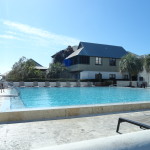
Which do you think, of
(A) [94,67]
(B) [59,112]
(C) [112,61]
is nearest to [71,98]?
(B) [59,112]

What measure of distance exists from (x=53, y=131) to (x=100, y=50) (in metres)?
34.6

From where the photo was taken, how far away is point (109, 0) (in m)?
15.9

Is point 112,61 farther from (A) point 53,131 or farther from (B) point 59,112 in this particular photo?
(A) point 53,131

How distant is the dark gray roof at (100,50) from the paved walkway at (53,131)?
98.0 ft

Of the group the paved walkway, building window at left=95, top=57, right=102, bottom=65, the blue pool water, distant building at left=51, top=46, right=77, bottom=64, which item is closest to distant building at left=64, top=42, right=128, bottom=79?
building window at left=95, top=57, right=102, bottom=65

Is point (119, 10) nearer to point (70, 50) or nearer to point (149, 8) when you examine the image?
point (149, 8)

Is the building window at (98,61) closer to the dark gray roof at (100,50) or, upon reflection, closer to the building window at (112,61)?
the dark gray roof at (100,50)

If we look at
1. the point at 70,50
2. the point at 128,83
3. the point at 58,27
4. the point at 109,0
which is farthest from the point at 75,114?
the point at 70,50

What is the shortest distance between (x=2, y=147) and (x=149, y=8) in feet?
64.2

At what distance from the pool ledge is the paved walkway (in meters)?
0.46

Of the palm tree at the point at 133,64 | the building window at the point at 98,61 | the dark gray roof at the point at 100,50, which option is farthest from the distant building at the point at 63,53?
the palm tree at the point at 133,64

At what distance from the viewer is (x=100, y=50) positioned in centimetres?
3797

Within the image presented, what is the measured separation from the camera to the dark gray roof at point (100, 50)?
35844 mm

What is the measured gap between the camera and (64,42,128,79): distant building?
3506 centimetres
